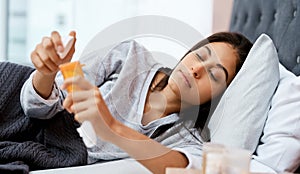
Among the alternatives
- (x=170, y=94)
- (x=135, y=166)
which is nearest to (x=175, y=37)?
(x=170, y=94)

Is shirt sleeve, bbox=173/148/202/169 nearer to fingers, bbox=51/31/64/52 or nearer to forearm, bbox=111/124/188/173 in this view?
forearm, bbox=111/124/188/173

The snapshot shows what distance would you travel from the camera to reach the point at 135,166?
127 centimetres

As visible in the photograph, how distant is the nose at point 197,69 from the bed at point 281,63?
0.23 metres

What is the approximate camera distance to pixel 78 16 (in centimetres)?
291

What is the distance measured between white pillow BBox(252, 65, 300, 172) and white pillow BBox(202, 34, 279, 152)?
31 millimetres

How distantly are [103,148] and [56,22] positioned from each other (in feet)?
5.62

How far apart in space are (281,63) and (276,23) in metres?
0.17

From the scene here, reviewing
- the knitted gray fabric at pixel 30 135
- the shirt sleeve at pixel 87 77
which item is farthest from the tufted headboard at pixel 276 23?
the knitted gray fabric at pixel 30 135

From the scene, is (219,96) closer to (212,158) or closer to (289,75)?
(289,75)

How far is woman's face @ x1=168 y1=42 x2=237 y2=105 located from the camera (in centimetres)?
138

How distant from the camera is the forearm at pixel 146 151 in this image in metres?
1.08

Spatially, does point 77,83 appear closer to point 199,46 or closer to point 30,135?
point 30,135

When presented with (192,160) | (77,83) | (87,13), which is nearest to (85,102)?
(77,83)

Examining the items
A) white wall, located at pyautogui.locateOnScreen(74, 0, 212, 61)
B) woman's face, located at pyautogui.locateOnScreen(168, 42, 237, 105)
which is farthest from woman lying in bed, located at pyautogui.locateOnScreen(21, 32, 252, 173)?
white wall, located at pyautogui.locateOnScreen(74, 0, 212, 61)
